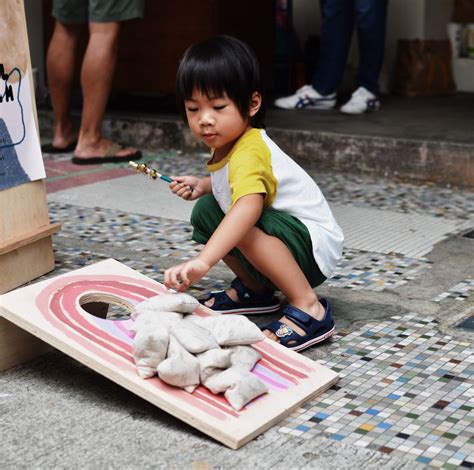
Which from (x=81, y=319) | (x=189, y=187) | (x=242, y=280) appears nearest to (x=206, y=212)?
(x=189, y=187)

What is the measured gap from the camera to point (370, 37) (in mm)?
4934

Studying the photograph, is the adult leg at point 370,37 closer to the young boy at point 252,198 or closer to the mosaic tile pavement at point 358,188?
the mosaic tile pavement at point 358,188

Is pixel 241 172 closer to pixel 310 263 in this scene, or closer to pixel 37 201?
pixel 310 263

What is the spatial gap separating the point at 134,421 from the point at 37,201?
108 centimetres

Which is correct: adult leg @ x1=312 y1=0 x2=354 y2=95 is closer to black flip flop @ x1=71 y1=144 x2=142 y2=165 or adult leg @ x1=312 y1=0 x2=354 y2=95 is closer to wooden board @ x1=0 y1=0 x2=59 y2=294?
black flip flop @ x1=71 y1=144 x2=142 y2=165

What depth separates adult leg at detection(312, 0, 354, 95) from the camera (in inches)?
195

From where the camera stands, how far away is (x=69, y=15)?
4.48 metres

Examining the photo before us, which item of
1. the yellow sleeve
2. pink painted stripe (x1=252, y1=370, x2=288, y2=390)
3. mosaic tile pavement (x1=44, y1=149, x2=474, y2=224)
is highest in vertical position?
the yellow sleeve

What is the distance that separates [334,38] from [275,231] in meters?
2.97

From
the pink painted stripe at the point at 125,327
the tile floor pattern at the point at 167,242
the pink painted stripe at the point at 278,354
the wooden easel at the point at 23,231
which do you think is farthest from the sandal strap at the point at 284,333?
the wooden easel at the point at 23,231

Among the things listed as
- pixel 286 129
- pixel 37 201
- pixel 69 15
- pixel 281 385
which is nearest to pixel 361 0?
pixel 286 129

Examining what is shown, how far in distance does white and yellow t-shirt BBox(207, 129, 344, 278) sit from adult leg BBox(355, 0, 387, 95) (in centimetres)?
269

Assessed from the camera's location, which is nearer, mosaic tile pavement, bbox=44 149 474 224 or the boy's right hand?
the boy's right hand

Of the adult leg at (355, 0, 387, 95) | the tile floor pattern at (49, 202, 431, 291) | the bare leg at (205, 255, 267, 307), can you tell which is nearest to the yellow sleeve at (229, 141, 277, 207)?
the bare leg at (205, 255, 267, 307)
